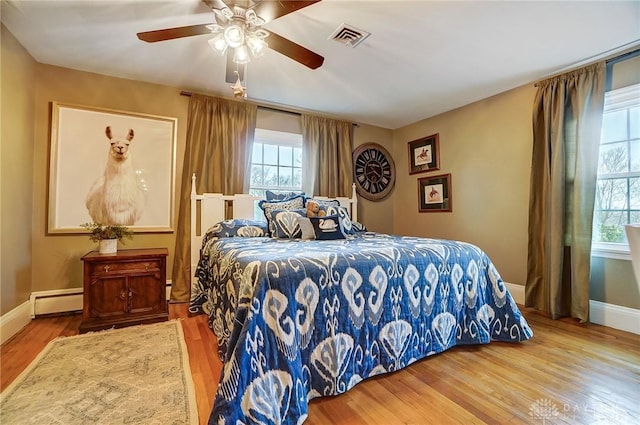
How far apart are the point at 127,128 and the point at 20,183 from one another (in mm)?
1014

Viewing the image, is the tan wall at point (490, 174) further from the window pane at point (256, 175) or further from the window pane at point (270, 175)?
the window pane at point (256, 175)

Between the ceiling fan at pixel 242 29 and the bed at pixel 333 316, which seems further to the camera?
the ceiling fan at pixel 242 29

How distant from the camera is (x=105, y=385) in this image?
1610 millimetres

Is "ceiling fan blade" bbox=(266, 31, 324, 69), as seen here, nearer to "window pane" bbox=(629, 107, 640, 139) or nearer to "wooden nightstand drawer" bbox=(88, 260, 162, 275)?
"wooden nightstand drawer" bbox=(88, 260, 162, 275)

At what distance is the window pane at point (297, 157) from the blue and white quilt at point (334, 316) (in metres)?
1.95

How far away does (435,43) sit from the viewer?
94.3 inches

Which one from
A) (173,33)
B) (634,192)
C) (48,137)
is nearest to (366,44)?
(173,33)

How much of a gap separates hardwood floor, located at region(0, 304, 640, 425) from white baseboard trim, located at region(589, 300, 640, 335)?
0.36 ft

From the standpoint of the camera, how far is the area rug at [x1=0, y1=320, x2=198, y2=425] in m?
1.36

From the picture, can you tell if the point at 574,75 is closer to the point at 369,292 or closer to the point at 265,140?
Result: the point at 369,292

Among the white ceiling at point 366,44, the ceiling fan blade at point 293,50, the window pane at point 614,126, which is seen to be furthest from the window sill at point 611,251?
the ceiling fan blade at point 293,50

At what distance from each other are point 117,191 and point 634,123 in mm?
4957

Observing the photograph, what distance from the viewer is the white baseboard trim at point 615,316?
7.84ft

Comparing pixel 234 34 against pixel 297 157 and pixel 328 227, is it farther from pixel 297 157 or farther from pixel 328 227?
pixel 297 157
